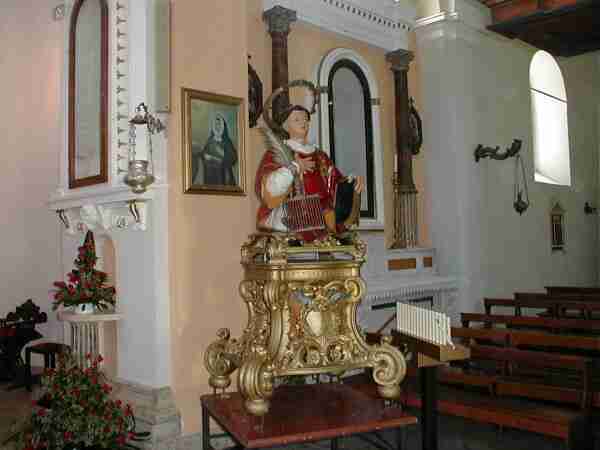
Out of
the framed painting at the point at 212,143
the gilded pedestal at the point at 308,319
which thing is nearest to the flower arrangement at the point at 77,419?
the gilded pedestal at the point at 308,319

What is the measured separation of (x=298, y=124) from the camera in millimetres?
3389

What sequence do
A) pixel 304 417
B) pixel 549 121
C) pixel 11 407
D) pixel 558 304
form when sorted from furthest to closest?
pixel 549 121
pixel 558 304
pixel 11 407
pixel 304 417

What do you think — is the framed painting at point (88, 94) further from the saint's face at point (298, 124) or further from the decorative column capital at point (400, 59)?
the decorative column capital at point (400, 59)

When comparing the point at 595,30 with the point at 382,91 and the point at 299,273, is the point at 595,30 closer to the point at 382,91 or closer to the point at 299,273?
the point at 382,91

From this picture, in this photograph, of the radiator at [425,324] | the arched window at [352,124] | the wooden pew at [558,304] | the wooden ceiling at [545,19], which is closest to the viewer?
the radiator at [425,324]

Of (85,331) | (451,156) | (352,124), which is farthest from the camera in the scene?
(451,156)

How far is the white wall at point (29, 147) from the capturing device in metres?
7.23

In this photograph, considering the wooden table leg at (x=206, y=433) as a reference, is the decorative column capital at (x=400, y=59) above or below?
above

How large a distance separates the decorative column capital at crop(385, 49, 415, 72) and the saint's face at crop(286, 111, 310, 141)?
4340 millimetres

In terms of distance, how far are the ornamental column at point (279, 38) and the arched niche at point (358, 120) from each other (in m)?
0.73

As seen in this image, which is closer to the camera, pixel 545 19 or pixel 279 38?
pixel 279 38

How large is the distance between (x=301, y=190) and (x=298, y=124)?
388mm

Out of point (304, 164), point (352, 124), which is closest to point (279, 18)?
point (352, 124)

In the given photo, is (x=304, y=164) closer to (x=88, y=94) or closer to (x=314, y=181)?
(x=314, y=181)
